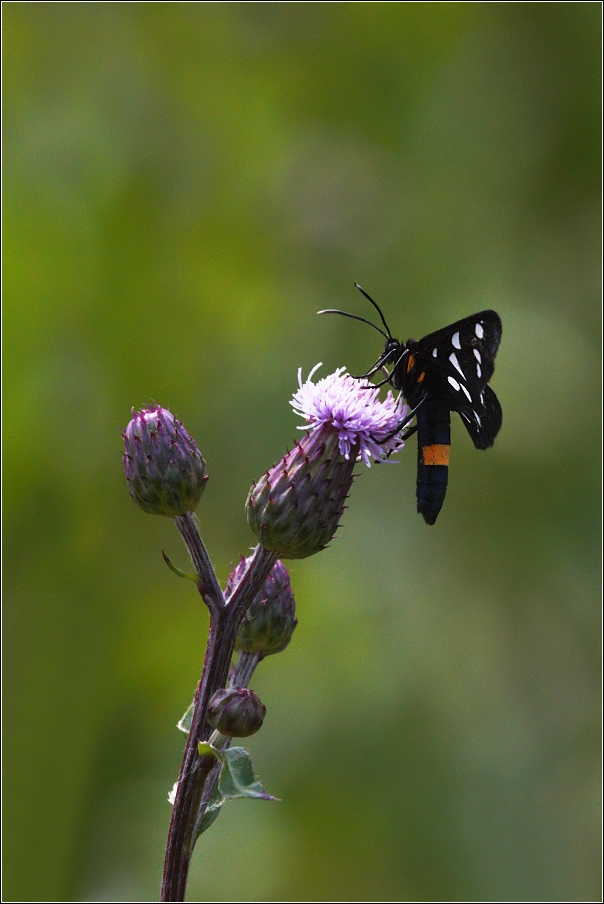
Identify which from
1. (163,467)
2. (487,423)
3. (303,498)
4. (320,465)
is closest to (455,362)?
(487,423)

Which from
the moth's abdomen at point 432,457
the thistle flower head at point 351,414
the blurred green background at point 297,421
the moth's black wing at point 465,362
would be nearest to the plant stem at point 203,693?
the thistle flower head at point 351,414

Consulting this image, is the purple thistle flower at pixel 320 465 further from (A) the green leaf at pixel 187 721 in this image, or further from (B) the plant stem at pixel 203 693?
(A) the green leaf at pixel 187 721

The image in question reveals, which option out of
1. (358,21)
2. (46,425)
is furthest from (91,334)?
(358,21)

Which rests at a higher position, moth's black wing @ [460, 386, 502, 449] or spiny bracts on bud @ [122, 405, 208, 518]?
moth's black wing @ [460, 386, 502, 449]

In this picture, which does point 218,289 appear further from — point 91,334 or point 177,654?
point 177,654

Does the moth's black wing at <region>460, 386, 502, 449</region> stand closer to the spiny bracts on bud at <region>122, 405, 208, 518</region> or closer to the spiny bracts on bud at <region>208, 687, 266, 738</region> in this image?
the spiny bracts on bud at <region>122, 405, 208, 518</region>

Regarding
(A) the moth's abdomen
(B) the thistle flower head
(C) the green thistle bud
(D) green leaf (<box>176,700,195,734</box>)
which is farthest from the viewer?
(A) the moth's abdomen

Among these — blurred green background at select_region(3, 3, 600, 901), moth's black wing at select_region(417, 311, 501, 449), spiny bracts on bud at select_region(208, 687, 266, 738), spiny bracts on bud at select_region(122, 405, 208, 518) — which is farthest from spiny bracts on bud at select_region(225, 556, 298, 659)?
blurred green background at select_region(3, 3, 600, 901)
